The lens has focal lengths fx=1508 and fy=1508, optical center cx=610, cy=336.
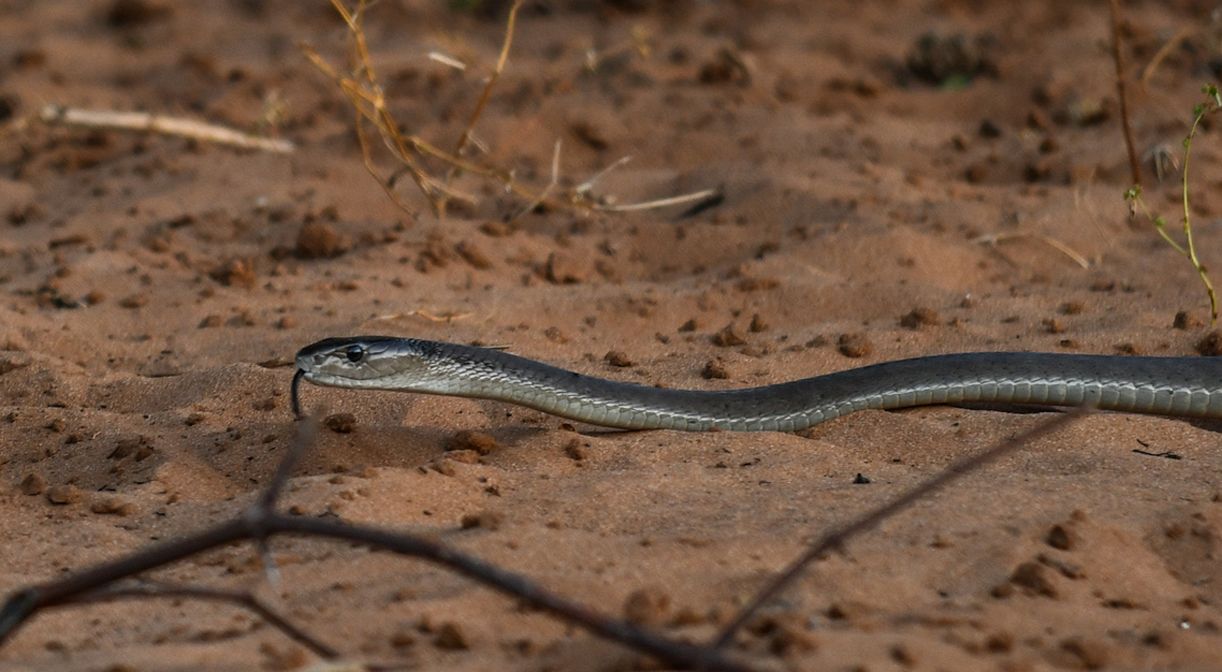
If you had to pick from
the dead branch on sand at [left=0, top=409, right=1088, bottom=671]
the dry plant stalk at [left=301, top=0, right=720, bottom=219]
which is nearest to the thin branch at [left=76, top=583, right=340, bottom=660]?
the dead branch on sand at [left=0, top=409, right=1088, bottom=671]

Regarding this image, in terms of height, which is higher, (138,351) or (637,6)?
(637,6)

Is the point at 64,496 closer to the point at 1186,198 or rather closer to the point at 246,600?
the point at 246,600

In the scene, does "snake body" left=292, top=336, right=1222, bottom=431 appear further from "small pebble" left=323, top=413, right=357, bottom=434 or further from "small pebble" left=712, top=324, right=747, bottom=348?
"small pebble" left=712, top=324, right=747, bottom=348

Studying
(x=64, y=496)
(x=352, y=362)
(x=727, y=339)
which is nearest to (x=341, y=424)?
(x=352, y=362)

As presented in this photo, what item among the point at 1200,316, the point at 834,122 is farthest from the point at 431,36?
the point at 1200,316

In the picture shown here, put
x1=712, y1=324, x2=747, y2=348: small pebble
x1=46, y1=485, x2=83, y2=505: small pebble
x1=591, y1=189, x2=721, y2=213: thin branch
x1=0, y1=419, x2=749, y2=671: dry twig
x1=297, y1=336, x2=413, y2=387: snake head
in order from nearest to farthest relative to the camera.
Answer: x1=0, y1=419, x2=749, y2=671: dry twig < x1=46, y1=485, x2=83, y2=505: small pebble < x1=297, y1=336, x2=413, y2=387: snake head < x1=712, y1=324, x2=747, y2=348: small pebble < x1=591, y1=189, x2=721, y2=213: thin branch

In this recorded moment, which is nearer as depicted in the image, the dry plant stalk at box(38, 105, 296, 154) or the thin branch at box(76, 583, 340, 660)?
the thin branch at box(76, 583, 340, 660)

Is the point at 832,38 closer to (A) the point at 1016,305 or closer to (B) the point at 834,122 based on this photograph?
(B) the point at 834,122
